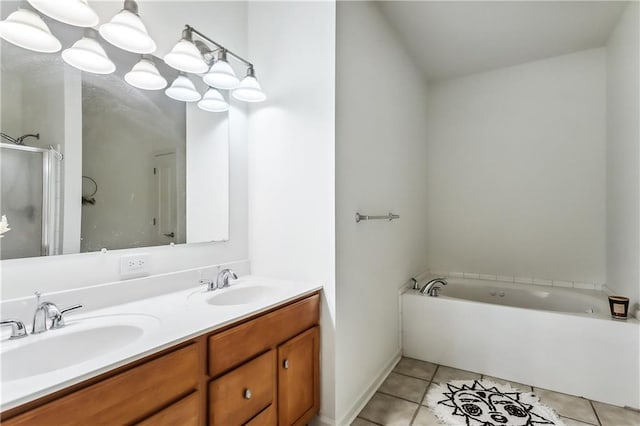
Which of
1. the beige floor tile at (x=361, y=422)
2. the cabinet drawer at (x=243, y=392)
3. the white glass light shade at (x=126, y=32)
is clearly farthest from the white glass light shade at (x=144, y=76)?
the beige floor tile at (x=361, y=422)

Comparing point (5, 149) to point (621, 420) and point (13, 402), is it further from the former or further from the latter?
point (621, 420)

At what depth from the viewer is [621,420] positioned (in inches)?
71.1

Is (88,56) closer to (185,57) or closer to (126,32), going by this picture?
(126,32)

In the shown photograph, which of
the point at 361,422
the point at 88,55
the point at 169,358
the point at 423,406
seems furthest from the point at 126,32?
the point at 423,406

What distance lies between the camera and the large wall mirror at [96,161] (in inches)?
45.2

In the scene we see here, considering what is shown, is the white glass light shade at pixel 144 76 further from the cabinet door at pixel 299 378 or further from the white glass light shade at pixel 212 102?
the cabinet door at pixel 299 378

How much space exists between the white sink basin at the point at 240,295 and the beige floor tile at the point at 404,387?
1.12 metres

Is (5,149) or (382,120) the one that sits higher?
(382,120)

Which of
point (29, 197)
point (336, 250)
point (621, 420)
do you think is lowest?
point (621, 420)

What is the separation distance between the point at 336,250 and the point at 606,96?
2.85 meters

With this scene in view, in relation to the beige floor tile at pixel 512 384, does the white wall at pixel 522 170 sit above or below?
above

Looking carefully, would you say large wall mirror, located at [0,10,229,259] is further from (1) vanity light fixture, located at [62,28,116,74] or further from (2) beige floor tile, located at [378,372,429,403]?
(2) beige floor tile, located at [378,372,429,403]

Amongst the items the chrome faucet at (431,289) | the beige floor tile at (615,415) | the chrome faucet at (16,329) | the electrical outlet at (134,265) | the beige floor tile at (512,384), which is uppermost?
the electrical outlet at (134,265)

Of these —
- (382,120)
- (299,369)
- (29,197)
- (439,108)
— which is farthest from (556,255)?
(29,197)
